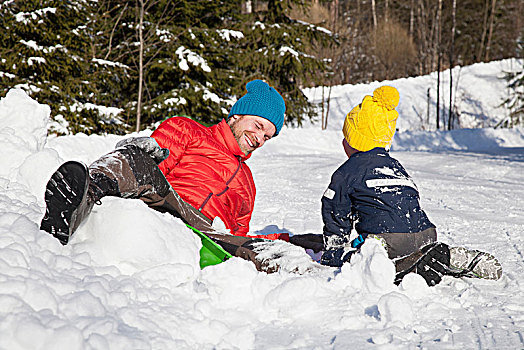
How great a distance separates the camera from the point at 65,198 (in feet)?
5.24

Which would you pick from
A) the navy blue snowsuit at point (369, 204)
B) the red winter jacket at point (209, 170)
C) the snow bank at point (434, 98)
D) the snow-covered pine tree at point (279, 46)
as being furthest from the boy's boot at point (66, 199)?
the snow bank at point (434, 98)

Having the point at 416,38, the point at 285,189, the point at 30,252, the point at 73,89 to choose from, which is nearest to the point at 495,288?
the point at 30,252

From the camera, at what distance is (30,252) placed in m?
1.51

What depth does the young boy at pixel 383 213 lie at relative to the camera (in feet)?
6.88

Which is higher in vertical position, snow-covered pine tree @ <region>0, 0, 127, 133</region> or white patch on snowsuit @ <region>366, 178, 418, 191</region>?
snow-covered pine tree @ <region>0, 0, 127, 133</region>

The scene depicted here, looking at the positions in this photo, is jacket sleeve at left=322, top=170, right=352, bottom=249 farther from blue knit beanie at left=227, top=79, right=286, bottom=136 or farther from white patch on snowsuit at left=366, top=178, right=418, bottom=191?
blue knit beanie at left=227, top=79, right=286, bottom=136

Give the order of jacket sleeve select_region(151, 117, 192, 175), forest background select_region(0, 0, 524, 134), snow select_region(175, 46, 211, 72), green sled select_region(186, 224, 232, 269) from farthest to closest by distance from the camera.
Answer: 1. snow select_region(175, 46, 211, 72)
2. forest background select_region(0, 0, 524, 134)
3. jacket sleeve select_region(151, 117, 192, 175)
4. green sled select_region(186, 224, 232, 269)

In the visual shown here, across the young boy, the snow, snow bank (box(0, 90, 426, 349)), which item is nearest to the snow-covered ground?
snow bank (box(0, 90, 426, 349))

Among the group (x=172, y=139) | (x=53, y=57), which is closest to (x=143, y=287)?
(x=172, y=139)

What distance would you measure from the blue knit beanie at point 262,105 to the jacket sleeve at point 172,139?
0.37 m

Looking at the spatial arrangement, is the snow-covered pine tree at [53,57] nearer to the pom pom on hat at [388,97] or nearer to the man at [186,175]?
the man at [186,175]

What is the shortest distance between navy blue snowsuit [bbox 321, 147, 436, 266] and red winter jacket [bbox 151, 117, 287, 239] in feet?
1.53

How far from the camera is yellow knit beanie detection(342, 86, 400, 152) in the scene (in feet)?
7.79

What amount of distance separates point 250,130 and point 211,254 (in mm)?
954
